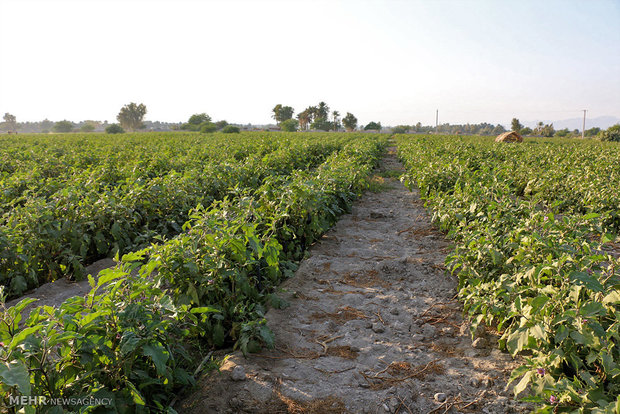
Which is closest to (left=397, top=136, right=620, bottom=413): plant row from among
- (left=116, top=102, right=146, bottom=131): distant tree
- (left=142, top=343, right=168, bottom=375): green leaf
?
(left=142, top=343, right=168, bottom=375): green leaf

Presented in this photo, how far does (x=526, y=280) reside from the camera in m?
3.25

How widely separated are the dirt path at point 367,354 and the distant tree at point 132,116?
5566 inches

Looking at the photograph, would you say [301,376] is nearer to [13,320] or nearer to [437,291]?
[13,320]

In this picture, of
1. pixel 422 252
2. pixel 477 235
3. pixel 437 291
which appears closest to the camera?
pixel 477 235

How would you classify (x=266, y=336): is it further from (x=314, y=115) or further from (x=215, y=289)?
(x=314, y=115)

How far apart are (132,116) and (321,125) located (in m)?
64.8

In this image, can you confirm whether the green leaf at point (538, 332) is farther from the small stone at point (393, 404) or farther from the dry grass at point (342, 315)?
the dry grass at point (342, 315)

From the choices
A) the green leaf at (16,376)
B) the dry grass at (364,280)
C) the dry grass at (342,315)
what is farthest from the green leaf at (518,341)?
the green leaf at (16,376)

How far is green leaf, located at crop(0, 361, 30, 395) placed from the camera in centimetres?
146

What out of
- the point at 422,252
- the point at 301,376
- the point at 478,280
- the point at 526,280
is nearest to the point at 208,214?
the point at 301,376

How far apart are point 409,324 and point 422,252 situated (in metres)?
2.21

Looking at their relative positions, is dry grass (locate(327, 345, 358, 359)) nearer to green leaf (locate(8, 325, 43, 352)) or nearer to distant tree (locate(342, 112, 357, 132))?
green leaf (locate(8, 325, 43, 352))

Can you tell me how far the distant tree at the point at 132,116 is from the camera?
12850cm

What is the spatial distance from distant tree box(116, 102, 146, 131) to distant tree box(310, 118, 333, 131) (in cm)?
5964
